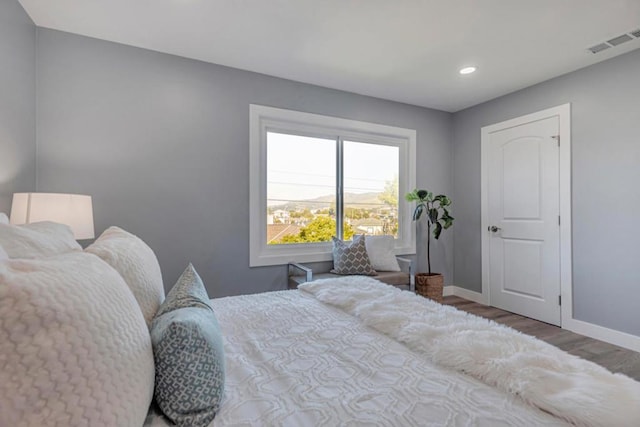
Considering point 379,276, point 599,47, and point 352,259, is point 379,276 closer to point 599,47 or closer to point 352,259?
point 352,259

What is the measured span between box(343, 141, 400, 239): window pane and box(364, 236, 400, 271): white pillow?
28 cm

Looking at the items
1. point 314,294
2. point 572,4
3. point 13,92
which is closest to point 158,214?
point 13,92

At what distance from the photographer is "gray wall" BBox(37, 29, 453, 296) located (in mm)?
2406

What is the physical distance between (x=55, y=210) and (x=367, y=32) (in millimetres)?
2446

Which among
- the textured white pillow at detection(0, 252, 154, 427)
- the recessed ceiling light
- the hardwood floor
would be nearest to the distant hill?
the recessed ceiling light

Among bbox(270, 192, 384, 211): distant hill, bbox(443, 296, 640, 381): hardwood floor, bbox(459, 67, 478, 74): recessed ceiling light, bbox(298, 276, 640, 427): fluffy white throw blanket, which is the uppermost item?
bbox(459, 67, 478, 74): recessed ceiling light

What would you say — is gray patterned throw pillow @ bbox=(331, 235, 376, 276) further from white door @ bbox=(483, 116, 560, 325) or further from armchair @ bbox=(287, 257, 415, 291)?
white door @ bbox=(483, 116, 560, 325)

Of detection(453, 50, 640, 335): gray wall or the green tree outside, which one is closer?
detection(453, 50, 640, 335): gray wall

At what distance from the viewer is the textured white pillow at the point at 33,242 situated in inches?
30.5

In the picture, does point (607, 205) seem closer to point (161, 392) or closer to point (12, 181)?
point (161, 392)

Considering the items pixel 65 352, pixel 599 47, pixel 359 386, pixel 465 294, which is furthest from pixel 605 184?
pixel 65 352

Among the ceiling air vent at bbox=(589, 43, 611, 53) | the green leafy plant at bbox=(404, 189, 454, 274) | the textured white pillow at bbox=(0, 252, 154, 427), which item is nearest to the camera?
the textured white pillow at bbox=(0, 252, 154, 427)

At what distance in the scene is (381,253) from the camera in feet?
11.5

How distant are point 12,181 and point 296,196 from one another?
2242 mm
